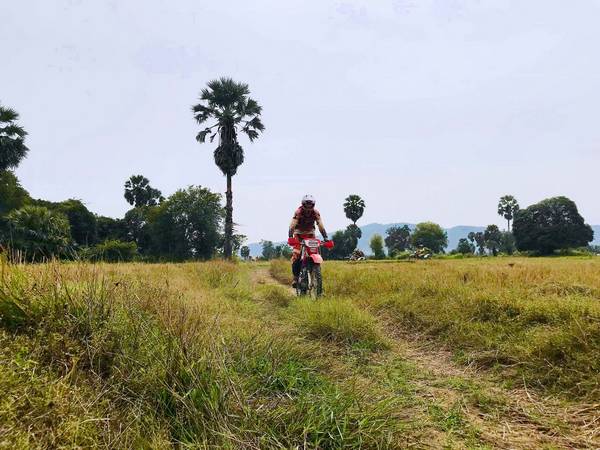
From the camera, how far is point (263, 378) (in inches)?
113

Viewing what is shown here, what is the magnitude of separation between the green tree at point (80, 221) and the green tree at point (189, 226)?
1175 centimetres

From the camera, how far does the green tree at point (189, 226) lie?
154 ft

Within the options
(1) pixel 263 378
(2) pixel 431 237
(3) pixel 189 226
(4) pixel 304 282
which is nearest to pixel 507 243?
(2) pixel 431 237

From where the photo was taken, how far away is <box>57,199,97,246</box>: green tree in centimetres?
5250

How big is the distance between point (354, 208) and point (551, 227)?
145ft

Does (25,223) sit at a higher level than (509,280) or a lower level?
higher

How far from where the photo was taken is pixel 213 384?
238 cm

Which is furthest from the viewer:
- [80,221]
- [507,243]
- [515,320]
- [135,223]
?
[507,243]

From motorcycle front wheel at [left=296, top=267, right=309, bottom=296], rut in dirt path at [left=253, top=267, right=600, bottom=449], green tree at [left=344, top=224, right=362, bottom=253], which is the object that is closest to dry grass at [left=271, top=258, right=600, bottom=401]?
rut in dirt path at [left=253, top=267, right=600, bottom=449]

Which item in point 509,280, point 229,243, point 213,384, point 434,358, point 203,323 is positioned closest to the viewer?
point 213,384

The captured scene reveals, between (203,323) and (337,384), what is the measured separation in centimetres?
131

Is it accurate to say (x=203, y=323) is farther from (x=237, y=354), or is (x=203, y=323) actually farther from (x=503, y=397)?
(x=503, y=397)

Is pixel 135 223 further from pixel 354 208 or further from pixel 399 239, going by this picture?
pixel 399 239

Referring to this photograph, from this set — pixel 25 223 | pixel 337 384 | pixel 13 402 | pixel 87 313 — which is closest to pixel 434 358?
pixel 337 384
